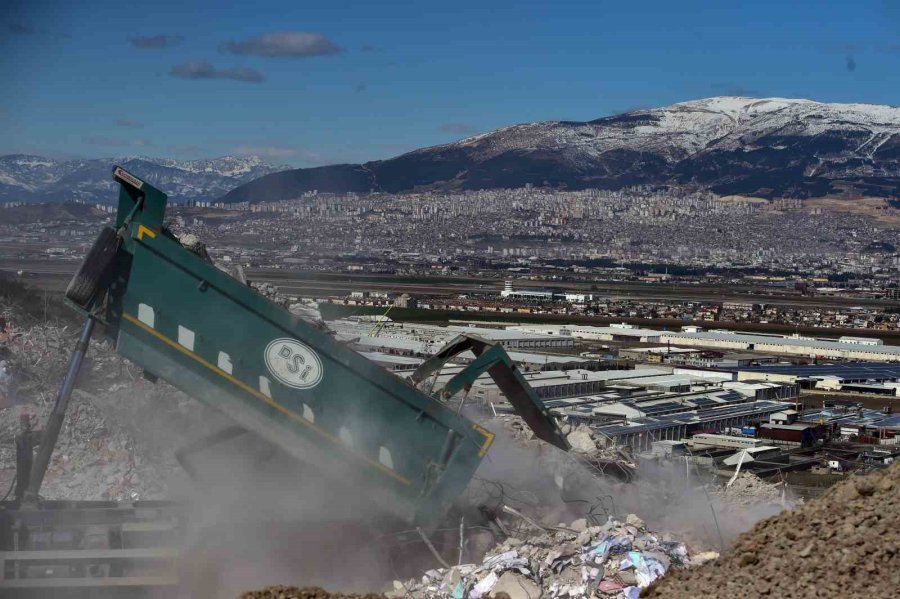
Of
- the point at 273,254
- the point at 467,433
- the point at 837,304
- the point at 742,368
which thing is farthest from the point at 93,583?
A: the point at 837,304

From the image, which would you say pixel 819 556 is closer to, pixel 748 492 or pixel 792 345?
pixel 748 492

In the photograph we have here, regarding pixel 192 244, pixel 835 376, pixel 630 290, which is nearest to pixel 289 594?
pixel 192 244

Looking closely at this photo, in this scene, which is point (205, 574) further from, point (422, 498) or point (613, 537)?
point (613, 537)

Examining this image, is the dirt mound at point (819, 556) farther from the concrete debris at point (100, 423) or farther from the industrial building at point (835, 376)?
the industrial building at point (835, 376)

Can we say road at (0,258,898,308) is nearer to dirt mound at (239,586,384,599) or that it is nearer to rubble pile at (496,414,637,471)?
rubble pile at (496,414,637,471)

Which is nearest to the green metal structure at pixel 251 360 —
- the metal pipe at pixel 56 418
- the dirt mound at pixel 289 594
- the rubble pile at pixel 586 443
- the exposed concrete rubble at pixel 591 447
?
the metal pipe at pixel 56 418
